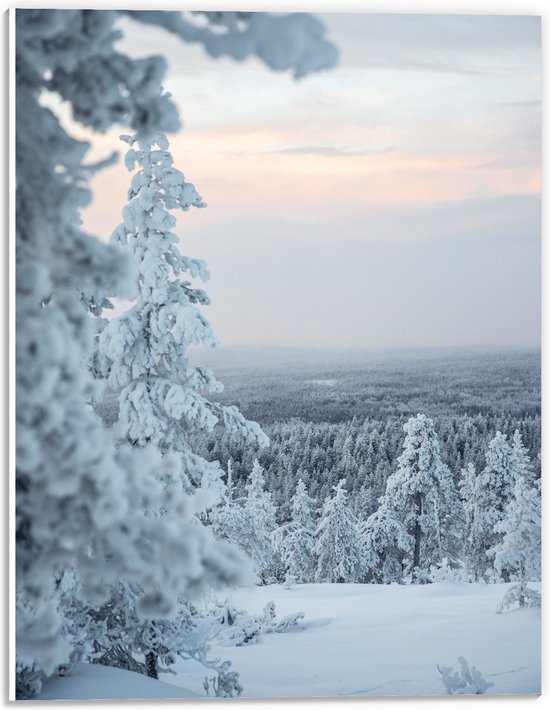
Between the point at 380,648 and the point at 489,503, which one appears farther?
the point at 489,503

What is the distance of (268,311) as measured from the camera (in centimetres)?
739

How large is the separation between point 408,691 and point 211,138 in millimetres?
4375

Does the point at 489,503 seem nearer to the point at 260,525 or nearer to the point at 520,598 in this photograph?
the point at 520,598

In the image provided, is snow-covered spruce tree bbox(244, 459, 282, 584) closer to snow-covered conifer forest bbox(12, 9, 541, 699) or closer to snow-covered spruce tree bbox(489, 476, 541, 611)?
snow-covered conifer forest bbox(12, 9, 541, 699)

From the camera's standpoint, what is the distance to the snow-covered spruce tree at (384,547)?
7469mm

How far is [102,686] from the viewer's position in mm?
6613

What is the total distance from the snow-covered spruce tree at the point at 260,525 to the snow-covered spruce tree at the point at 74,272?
4666 millimetres

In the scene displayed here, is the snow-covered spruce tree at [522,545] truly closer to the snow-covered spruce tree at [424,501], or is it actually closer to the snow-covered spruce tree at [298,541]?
the snow-covered spruce tree at [424,501]

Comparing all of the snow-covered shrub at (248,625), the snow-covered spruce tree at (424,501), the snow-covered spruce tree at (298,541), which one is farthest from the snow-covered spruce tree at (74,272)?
the snow-covered spruce tree at (424,501)

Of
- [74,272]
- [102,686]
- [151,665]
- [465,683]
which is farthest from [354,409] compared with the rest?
[74,272]

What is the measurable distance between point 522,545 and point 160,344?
3130 millimetres

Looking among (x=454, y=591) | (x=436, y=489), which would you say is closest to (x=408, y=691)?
(x=454, y=591)

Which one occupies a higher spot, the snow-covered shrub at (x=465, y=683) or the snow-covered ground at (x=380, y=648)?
the snow-covered ground at (x=380, y=648)

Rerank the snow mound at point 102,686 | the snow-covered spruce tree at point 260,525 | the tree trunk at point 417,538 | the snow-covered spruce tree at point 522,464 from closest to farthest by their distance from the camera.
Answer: the snow mound at point 102,686 < the snow-covered spruce tree at point 522,464 < the snow-covered spruce tree at point 260,525 < the tree trunk at point 417,538
